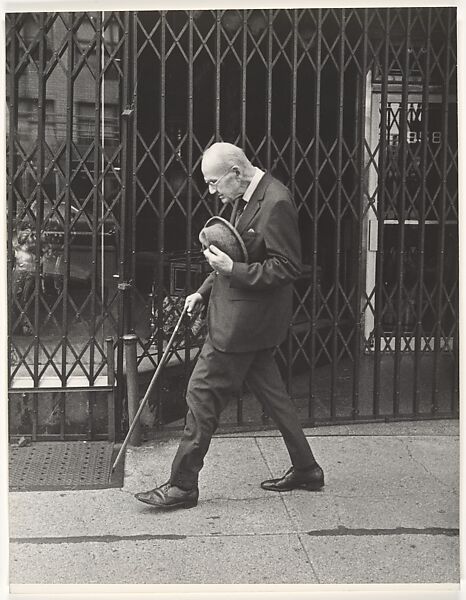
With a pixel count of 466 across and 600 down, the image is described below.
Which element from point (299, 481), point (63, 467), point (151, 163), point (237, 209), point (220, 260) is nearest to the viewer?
point (220, 260)

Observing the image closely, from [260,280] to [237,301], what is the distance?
8.4 inches

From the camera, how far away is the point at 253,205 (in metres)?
5.00

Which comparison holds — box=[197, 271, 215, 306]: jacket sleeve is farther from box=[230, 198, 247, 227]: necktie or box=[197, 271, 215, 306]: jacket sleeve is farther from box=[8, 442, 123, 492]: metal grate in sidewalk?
box=[8, 442, 123, 492]: metal grate in sidewalk

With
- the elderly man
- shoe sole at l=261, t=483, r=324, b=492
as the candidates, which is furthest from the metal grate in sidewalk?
shoe sole at l=261, t=483, r=324, b=492

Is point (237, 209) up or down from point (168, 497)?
up

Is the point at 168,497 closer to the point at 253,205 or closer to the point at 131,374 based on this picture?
the point at 131,374

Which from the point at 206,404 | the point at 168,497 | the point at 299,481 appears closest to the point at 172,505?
the point at 168,497

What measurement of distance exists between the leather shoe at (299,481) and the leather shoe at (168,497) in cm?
56

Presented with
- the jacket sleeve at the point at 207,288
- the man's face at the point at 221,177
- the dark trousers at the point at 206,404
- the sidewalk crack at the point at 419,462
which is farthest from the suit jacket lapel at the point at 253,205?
the sidewalk crack at the point at 419,462

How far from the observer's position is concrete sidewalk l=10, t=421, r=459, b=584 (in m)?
4.43

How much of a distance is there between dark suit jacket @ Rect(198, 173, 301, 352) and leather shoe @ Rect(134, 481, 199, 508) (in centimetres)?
87

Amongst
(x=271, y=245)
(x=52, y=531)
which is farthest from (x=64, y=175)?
Answer: (x=52, y=531)

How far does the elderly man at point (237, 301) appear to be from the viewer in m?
4.93

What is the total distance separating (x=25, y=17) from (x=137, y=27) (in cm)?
75
